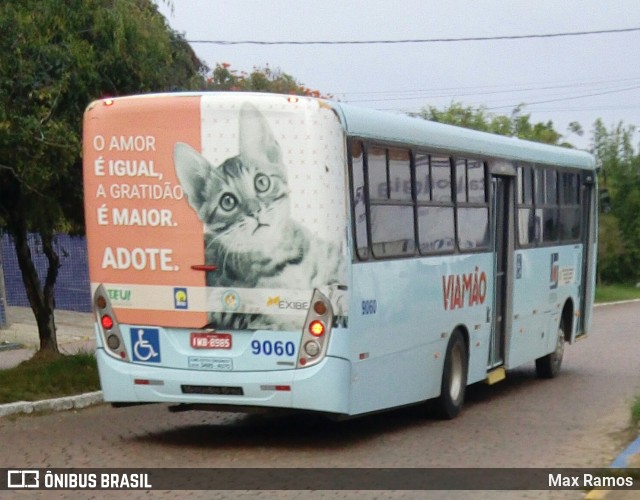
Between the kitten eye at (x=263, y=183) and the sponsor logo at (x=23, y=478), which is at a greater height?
the kitten eye at (x=263, y=183)

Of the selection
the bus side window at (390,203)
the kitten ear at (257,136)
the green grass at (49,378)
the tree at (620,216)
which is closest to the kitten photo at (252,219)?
the kitten ear at (257,136)

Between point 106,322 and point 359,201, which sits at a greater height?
point 359,201

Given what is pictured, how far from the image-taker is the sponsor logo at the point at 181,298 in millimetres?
10633

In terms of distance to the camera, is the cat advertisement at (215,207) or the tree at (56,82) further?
the tree at (56,82)

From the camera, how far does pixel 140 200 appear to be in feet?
35.4

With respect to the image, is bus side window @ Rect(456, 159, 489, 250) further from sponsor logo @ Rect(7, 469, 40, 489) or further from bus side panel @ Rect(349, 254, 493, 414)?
sponsor logo @ Rect(7, 469, 40, 489)

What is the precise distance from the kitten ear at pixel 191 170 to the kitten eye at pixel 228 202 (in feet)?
0.63

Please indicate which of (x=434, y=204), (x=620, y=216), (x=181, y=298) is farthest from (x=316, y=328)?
(x=620, y=216)

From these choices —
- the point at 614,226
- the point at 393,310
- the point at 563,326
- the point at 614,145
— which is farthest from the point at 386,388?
the point at 614,145

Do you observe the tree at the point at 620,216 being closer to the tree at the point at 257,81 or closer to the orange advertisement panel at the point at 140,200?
the tree at the point at 257,81

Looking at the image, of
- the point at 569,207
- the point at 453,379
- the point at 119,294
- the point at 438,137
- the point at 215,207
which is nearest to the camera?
the point at 215,207

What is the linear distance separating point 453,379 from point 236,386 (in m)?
3.49

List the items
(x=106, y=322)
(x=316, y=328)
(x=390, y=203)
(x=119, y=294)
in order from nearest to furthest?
(x=316, y=328), (x=119, y=294), (x=106, y=322), (x=390, y=203)

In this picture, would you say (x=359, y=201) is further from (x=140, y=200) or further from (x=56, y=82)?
(x=56, y=82)
